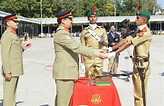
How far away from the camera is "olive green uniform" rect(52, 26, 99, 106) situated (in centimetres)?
399

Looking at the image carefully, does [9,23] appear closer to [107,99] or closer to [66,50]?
[66,50]

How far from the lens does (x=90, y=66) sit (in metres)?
5.89

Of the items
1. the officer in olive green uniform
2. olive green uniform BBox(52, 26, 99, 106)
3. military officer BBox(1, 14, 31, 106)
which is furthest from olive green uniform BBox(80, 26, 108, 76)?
olive green uniform BBox(52, 26, 99, 106)

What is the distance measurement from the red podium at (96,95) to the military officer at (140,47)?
0.87 meters

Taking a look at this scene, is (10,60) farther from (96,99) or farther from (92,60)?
(96,99)

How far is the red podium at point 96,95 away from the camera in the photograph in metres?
3.87

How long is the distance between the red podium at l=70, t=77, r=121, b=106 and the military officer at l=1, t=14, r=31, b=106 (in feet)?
5.01

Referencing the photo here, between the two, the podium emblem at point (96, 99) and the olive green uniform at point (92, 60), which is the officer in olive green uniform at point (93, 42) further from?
the podium emblem at point (96, 99)

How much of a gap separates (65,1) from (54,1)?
703 centimetres

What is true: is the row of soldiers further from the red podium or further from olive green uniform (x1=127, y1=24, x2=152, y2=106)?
the red podium

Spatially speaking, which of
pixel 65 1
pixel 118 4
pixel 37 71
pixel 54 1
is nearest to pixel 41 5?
pixel 54 1

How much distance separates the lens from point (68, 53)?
13.6 feet

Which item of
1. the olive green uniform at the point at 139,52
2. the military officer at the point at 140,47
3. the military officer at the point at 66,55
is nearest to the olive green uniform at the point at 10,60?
the military officer at the point at 66,55

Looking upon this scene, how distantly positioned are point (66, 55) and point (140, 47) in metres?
1.35
